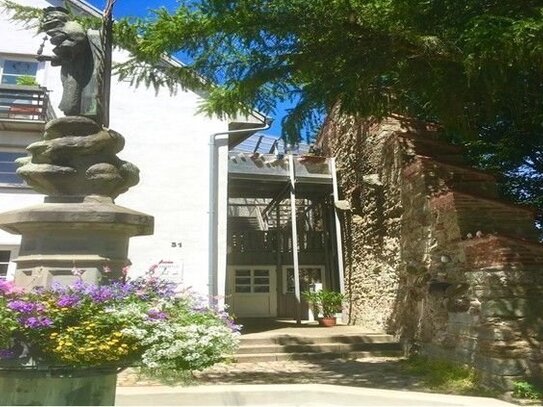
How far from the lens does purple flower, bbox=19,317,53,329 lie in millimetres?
2955

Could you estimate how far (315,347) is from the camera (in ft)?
31.4

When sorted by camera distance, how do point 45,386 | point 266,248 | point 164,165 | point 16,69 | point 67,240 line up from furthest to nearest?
point 266,248
point 16,69
point 164,165
point 67,240
point 45,386

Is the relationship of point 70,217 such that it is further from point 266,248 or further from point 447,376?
point 266,248

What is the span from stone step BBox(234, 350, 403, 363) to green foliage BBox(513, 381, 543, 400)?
3.71 m

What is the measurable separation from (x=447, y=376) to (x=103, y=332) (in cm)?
587

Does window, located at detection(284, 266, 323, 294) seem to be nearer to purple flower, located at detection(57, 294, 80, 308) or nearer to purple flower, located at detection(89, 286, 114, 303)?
purple flower, located at detection(89, 286, 114, 303)

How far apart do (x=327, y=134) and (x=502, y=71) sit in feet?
35.1

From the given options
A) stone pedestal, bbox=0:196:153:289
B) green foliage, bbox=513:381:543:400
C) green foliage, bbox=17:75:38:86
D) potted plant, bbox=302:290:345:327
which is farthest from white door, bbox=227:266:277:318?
stone pedestal, bbox=0:196:153:289

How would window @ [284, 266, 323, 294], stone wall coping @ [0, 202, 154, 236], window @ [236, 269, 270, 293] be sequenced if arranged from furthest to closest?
window @ [284, 266, 323, 294]
window @ [236, 269, 270, 293]
stone wall coping @ [0, 202, 154, 236]

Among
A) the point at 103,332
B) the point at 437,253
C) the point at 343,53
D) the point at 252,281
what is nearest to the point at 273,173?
the point at 252,281

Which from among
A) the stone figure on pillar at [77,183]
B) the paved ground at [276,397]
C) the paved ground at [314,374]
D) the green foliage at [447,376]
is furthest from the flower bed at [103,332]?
the green foliage at [447,376]

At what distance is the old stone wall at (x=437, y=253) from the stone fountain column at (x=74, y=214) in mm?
5130

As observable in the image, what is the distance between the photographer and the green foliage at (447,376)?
6430 millimetres

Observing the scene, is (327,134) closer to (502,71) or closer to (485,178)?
(485,178)
